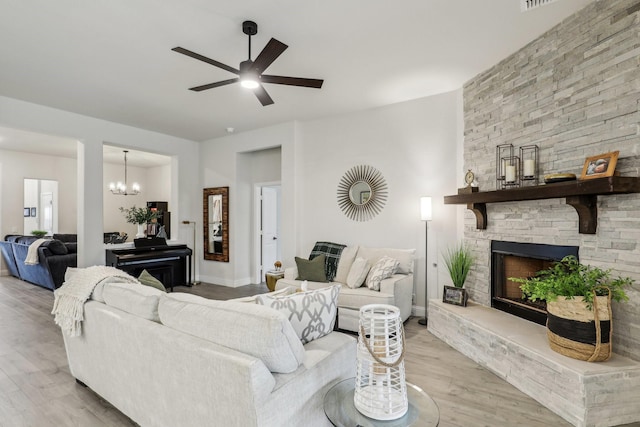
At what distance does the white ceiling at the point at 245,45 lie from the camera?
2438 mm

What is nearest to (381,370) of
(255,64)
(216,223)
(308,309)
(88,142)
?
(308,309)

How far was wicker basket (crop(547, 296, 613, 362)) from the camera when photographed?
212 cm

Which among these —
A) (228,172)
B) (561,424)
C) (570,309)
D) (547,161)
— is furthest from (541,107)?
(228,172)

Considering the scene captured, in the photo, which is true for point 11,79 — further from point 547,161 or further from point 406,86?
point 547,161

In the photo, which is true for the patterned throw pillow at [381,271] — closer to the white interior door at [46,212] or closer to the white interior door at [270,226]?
the white interior door at [270,226]

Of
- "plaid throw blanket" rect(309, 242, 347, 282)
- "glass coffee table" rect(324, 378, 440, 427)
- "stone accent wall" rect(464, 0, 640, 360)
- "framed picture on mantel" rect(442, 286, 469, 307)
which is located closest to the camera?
"glass coffee table" rect(324, 378, 440, 427)

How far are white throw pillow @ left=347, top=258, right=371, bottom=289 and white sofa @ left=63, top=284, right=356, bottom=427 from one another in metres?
1.99

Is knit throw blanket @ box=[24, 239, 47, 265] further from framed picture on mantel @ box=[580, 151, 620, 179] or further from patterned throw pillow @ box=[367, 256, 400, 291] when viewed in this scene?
framed picture on mantel @ box=[580, 151, 620, 179]

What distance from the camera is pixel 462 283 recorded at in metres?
3.48

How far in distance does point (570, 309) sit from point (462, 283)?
1.26m

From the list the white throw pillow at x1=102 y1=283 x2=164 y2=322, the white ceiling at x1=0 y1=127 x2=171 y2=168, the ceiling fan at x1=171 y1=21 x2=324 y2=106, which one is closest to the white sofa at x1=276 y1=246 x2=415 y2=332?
the white throw pillow at x1=102 y1=283 x2=164 y2=322

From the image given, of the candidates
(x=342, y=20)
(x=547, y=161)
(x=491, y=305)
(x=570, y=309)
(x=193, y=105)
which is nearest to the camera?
(x=570, y=309)

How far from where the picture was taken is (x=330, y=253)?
15.1 feet

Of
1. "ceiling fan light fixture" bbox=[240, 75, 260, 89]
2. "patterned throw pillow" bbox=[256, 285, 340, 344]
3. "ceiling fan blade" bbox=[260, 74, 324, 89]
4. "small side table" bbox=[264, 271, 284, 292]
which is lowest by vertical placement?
"small side table" bbox=[264, 271, 284, 292]
